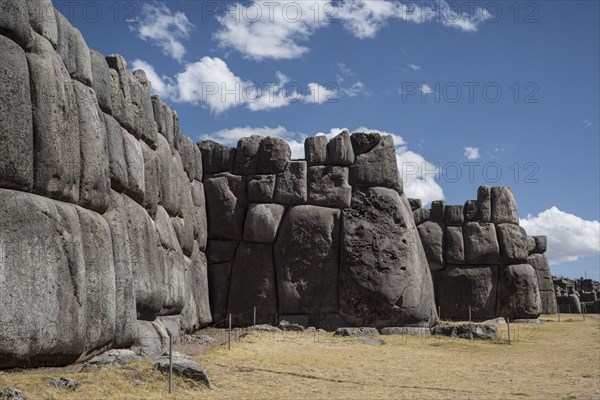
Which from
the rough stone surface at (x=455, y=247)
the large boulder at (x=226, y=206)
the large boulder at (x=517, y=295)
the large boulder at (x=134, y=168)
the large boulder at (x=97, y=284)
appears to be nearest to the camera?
the large boulder at (x=97, y=284)

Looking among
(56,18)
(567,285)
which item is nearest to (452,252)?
(56,18)

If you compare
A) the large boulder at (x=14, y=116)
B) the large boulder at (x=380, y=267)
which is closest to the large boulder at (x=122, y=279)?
the large boulder at (x=14, y=116)

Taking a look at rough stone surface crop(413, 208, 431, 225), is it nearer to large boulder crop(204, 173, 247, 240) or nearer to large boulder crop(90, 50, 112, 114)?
large boulder crop(204, 173, 247, 240)

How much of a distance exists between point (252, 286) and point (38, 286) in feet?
40.4

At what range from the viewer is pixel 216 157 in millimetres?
23328

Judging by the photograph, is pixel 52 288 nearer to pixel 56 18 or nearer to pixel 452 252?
pixel 56 18

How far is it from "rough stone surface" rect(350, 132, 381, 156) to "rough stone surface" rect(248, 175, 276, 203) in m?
2.77

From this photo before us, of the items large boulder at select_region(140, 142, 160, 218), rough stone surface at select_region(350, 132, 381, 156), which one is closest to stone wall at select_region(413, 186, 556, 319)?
rough stone surface at select_region(350, 132, 381, 156)

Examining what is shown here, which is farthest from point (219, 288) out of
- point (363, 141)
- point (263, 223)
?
point (363, 141)

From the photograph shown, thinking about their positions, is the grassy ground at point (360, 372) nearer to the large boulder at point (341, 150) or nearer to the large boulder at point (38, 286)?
the large boulder at point (38, 286)

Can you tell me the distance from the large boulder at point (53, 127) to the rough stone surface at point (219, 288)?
36.6ft

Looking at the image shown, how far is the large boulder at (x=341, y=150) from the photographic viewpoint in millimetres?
22094

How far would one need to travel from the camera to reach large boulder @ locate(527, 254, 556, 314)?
35.6 m

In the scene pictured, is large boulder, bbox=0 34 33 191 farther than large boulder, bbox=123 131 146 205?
No
